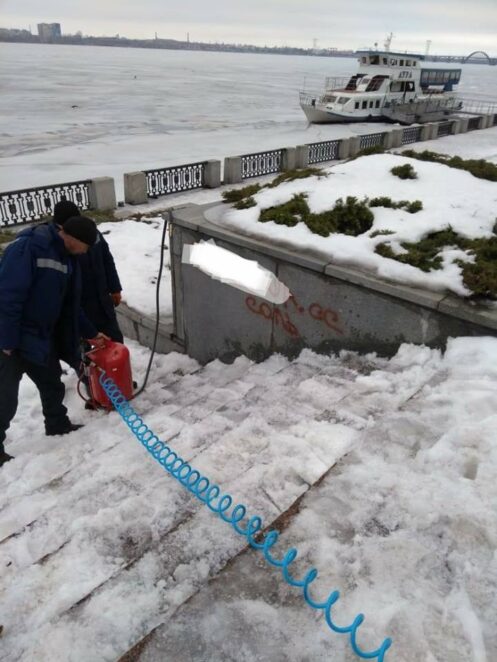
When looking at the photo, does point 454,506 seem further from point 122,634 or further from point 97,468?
point 97,468

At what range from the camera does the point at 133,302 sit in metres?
6.88

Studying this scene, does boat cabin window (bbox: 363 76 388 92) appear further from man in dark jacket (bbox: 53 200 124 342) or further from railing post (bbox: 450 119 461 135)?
man in dark jacket (bbox: 53 200 124 342)

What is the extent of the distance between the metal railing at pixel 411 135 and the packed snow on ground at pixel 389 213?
19.4m

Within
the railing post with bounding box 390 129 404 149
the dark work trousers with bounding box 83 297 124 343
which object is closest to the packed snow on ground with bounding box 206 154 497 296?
the dark work trousers with bounding box 83 297 124 343

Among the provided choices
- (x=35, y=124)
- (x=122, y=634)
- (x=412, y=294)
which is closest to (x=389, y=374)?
(x=412, y=294)

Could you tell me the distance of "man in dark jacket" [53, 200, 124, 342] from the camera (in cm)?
482

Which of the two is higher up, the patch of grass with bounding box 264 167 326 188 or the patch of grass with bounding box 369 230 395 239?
the patch of grass with bounding box 264 167 326 188

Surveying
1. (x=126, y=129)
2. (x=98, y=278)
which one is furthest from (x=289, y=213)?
(x=126, y=129)

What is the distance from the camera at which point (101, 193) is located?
→ 39.1 ft

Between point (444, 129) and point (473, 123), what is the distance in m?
4.45

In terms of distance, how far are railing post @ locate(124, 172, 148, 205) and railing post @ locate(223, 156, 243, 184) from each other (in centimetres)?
310

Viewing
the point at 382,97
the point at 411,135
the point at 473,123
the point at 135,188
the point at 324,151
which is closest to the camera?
the point at 135,188

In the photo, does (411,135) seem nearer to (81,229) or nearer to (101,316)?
(101,316)

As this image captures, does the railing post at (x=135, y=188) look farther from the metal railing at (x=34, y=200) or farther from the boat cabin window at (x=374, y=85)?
the boat cabin window at (x=374, y=85)
